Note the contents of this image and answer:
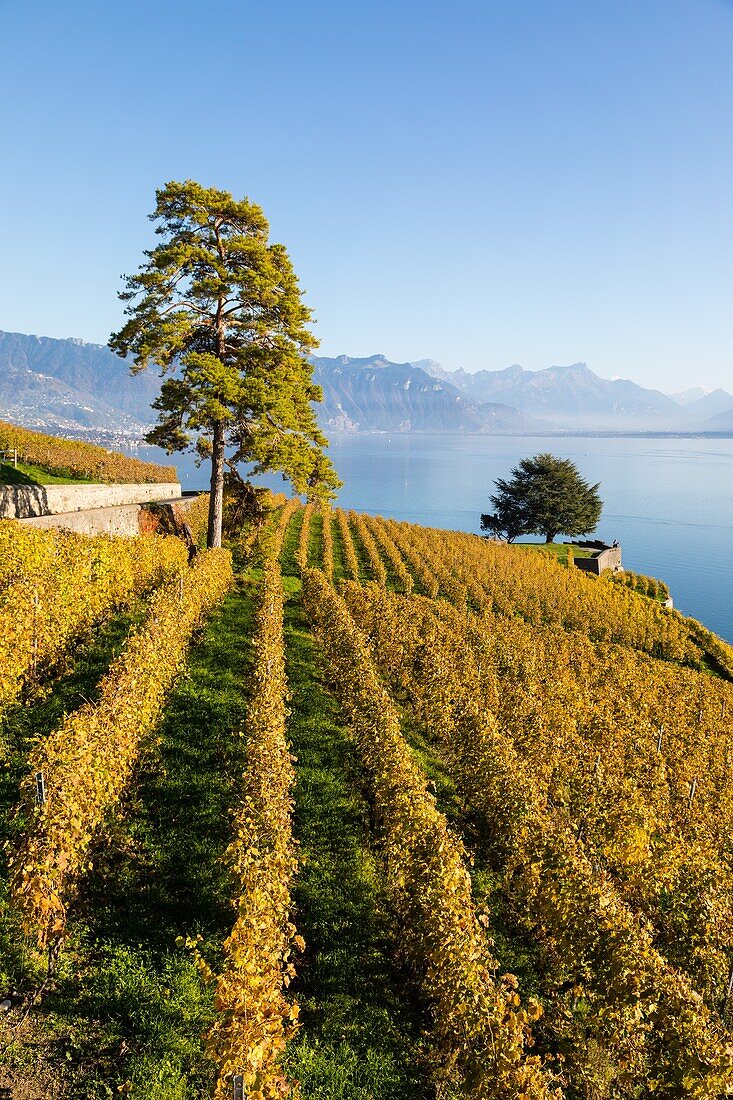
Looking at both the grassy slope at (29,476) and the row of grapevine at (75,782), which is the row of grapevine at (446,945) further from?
the grassy slope at (29,476)

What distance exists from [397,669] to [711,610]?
Result: 61514 mm

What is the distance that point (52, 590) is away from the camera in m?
13.4

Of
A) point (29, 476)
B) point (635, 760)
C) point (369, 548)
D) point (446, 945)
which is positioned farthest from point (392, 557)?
point (446, 945)

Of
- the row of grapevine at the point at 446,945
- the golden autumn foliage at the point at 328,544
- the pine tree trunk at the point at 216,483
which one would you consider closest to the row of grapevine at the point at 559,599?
the golden autumn foliage at the point at 328,544

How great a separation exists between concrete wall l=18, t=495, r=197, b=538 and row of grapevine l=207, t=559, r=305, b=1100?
1437 centimetres

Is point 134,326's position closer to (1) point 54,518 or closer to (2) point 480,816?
(1) point 54,518

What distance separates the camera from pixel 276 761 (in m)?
9.52

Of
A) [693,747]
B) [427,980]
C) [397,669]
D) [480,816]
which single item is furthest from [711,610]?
[427,980]

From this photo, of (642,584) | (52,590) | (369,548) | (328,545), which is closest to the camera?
(52,590)

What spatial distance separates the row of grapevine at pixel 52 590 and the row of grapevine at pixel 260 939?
15.0 feet

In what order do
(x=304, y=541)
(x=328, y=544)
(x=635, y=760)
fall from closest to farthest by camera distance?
(x=635, y=760), (x=304, y=541), (x=328, y=544)

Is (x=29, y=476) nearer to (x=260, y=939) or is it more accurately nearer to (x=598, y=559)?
(x=260, y=939)

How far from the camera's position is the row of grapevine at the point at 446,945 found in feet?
19.4

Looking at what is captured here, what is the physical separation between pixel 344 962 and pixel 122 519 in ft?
76.3
